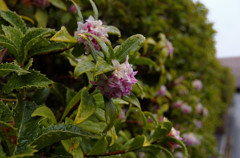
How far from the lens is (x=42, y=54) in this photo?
0.74 metres

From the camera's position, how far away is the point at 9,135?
1.62 ft

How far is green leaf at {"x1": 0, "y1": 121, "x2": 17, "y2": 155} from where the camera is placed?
0.48 metres

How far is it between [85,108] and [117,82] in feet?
0.32

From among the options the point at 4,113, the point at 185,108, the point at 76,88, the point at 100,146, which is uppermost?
the point at 4,113

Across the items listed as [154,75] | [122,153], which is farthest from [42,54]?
[154,75]

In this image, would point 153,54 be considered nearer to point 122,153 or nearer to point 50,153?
point 122,153

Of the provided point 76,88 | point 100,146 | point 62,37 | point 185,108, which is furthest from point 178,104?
point 62,37

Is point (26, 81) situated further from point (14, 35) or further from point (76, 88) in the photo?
point (76, 88)

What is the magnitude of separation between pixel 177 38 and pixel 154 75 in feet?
2.02

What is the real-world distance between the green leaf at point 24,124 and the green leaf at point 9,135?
0.02 meters

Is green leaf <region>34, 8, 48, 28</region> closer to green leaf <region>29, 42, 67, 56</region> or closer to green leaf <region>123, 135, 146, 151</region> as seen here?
green leaf <region>29, 42, 67, 56</region>

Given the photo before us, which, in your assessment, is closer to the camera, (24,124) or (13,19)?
(24,124)

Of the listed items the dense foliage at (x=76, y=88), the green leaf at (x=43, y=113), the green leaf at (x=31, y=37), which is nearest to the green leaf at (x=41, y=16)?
the dense foliage at (x=76, y=88)

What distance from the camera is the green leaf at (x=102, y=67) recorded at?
51cm
